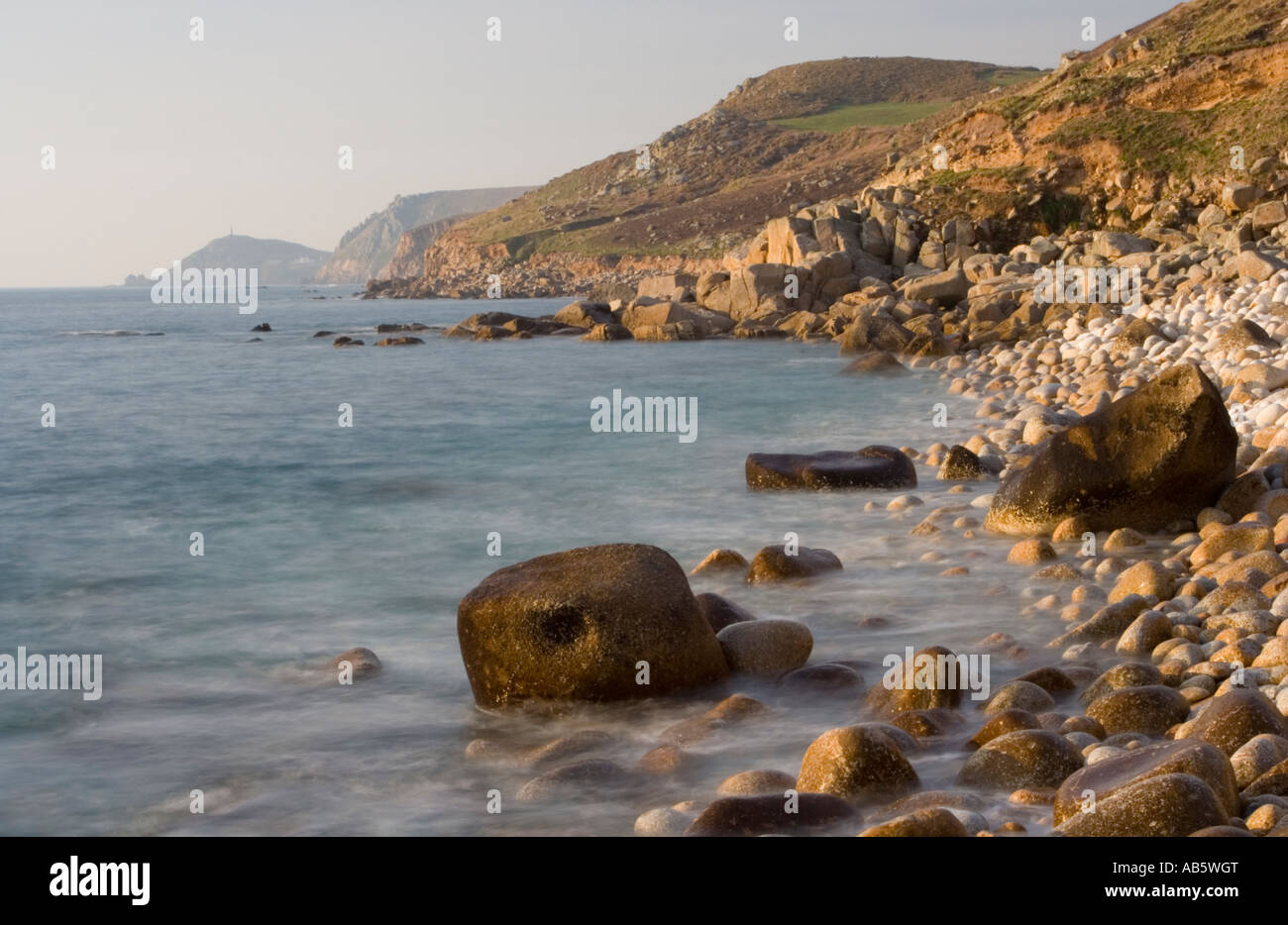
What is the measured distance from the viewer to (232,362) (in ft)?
140

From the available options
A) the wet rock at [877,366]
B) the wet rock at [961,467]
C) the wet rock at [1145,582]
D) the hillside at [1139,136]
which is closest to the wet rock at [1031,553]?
the wet rock at [1145,582]

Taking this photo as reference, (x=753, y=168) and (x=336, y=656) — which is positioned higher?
(x=753, y=168)

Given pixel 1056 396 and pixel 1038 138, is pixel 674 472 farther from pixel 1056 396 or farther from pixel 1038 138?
pixel 1038 138

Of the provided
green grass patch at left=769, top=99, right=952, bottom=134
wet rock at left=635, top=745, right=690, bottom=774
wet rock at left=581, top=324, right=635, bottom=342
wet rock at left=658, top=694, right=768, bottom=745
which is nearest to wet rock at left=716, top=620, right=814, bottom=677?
wet rock at left=658, top=694, right=768, bottom=745

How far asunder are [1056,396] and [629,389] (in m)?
12.6

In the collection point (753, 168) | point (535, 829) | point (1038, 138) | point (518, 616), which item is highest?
point (753, 168)

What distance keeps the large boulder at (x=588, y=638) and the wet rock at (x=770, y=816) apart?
79.9 inches

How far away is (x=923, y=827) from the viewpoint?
17.5 ft

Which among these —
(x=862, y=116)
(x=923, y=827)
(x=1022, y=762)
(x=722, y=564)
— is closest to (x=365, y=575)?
(x=722, y=564)

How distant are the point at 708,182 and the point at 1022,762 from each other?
109081 mm

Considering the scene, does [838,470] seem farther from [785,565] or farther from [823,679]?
[823,679]
